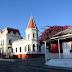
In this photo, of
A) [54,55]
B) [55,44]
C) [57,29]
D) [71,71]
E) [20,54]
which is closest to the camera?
[71,71]

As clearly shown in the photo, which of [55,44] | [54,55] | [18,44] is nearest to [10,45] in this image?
[18,44]

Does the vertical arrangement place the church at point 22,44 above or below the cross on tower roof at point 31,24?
below

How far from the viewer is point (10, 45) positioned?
45.0 m

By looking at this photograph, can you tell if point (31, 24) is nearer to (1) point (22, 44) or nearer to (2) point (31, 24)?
(2) point (31, 24)

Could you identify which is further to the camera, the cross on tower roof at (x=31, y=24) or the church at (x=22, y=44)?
the cross on tower roof at (x=31, y=24)

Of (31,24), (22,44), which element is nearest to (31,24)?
(31,24)

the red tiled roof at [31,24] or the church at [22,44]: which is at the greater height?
the red tiled roof at [31,24]

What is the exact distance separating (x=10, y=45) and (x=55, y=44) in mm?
27585

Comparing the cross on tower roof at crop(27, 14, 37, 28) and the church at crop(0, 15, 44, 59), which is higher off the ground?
the cross on tower roof at crop(27, 14, 37, 28)

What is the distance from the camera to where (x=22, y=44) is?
1512 inches

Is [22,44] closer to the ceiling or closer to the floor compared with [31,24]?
closer to the floor

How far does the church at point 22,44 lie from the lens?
114 ft

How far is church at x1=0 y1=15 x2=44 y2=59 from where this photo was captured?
114 feet

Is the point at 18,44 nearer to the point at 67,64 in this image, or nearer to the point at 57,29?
the point at 57,29
